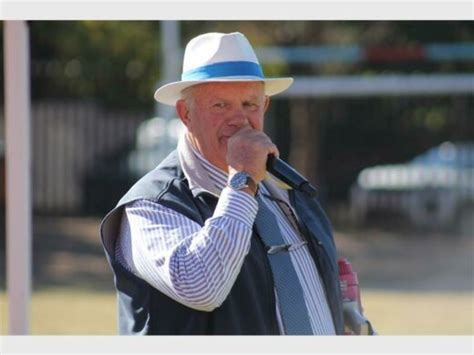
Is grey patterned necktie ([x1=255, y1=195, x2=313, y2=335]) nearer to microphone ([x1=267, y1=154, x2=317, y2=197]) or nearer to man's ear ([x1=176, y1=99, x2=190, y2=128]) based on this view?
microphone ([x1=267, y1=154, x2=317, y2=197])

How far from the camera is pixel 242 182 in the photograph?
3.08 metres

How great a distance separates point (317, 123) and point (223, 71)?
15.5 m

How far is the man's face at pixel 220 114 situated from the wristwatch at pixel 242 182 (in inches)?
6.9

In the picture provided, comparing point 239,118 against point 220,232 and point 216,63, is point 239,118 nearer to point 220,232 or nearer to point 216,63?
point 216,63

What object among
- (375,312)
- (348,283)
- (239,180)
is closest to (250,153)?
(239,180)

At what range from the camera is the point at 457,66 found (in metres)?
19.2

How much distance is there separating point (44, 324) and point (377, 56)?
10.7 metres

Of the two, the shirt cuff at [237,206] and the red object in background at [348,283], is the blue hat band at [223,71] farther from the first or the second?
the red object in background at [348,283]

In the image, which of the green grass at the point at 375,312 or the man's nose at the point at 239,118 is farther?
the green grass at the point at 375,312

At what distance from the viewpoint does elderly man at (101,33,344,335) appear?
299 cm

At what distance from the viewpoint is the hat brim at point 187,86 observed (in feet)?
10.7

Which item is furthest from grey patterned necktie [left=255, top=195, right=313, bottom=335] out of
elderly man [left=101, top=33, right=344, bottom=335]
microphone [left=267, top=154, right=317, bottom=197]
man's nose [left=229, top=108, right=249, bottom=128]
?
man's nose [left=229, top=108, right=249, bottom=128]

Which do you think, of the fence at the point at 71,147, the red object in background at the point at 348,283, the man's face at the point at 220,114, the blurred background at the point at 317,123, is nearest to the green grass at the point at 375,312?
the blurred background at the point at 317,123
